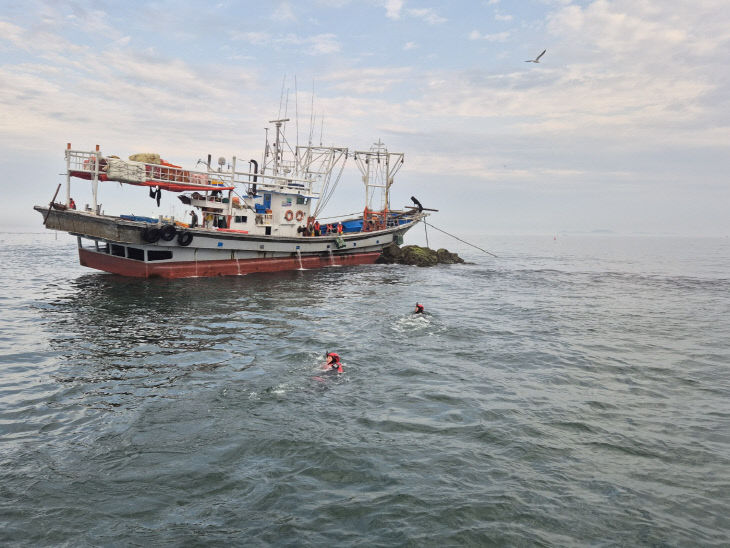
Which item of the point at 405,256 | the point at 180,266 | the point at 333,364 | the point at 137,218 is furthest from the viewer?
the point at 405,256

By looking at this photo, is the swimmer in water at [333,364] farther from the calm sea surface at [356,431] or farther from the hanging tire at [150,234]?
the hanging tire at [150,234]

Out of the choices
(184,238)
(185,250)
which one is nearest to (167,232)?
(184,238)

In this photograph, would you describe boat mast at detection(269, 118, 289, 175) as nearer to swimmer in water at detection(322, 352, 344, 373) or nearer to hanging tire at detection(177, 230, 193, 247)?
hanging tire at detection(177, 230, 193, 247)

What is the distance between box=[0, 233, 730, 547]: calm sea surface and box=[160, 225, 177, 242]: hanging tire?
738 cm

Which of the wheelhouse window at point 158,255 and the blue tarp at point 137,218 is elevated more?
the blue tarp at point 137,218

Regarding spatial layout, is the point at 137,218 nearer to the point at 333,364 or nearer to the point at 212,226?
the point at 212,226

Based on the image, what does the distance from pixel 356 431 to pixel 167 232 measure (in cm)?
2140

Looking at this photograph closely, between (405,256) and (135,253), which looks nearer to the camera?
(135,253)

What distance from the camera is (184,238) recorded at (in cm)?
2719

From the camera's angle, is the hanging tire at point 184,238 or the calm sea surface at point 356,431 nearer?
the calm sea surface at point 356,431

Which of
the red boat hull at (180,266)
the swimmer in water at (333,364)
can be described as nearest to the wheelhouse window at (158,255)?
the red boat hull at (180,266)

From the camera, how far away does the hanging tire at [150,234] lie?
995 inches

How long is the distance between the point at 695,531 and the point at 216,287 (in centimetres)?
2393

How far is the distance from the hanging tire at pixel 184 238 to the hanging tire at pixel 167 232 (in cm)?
70
